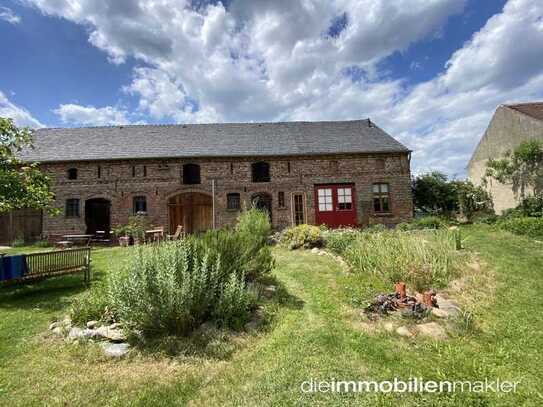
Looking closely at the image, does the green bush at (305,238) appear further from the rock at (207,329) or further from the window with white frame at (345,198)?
the rock at (207,329)

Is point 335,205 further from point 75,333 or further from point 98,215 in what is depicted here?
point 75,333

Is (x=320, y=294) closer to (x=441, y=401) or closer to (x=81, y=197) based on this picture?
(x=441, y=401)

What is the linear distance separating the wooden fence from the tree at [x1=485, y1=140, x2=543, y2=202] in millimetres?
24575

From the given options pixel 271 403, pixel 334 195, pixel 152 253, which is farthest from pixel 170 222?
pixel 271 403

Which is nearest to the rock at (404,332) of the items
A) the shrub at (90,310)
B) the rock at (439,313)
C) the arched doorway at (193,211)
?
the rock at (439,313)

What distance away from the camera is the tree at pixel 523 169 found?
13.5 m

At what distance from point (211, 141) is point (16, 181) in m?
10.7

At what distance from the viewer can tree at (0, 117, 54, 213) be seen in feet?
19.3

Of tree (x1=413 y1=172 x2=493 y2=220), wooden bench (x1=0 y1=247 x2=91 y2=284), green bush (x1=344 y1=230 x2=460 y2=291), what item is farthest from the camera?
tree (x1=413 y1=172 x2=493 y2=220)

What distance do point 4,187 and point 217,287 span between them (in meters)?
5.22

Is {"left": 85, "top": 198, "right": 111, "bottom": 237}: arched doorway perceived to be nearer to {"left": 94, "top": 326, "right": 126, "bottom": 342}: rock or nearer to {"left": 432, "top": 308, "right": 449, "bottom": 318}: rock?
{"left": 94, "top": 326, "right": 126, "bottom": 342}: rock

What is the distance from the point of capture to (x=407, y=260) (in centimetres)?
561

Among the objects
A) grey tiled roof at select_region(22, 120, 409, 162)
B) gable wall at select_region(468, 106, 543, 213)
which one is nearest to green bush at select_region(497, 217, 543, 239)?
gable wall at select_region(468, 106, 543, 213)

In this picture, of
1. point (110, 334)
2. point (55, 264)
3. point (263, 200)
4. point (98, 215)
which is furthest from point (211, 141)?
point (110, 334)
